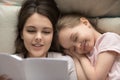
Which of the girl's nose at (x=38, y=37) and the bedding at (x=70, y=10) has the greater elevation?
the bedding at (x=70, y=10)

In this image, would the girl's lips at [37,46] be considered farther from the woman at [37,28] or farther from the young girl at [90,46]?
the young girl at [90,46]

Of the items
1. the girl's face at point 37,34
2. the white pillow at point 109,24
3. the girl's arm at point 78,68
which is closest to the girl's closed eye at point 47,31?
the girl's face at point 37,34

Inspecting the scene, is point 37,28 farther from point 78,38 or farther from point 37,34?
point 78,38

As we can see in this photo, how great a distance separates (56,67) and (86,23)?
328 mm

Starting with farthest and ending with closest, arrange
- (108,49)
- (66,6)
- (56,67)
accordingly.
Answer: (66,6)
(108,49)
(56,67)

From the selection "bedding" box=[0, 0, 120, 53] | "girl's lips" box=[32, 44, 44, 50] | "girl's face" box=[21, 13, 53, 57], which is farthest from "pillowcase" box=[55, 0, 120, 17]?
"girl's lips" box=[32, 44, 44, 50]

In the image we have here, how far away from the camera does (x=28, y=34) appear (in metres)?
1.26

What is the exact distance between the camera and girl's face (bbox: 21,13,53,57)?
1.25 metres

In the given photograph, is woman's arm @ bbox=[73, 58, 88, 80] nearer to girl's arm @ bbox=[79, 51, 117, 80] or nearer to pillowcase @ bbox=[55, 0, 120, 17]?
girl's arm @ bbox=[79, 51, 117, 80]

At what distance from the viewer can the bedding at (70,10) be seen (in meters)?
1.32

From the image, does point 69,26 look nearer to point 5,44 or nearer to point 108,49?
point 108,49

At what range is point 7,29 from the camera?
1.32m

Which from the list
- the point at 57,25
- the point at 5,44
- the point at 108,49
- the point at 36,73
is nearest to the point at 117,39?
the point at 108,49

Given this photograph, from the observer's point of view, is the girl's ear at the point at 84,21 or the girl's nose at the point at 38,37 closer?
the girl's nose at the point at 38,37
